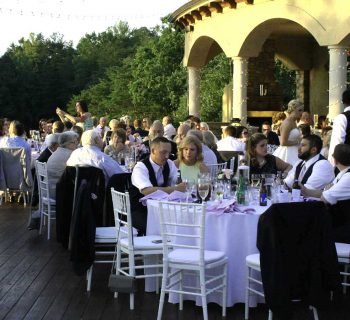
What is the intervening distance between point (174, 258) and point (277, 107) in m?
16.9

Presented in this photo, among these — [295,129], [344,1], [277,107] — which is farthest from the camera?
[277,107]

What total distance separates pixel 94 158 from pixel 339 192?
297 centimetres

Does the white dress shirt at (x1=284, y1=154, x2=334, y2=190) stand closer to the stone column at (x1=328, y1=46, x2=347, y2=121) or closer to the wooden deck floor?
the wooden deck floor

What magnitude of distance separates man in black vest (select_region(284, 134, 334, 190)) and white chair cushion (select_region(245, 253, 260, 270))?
54.1 inches

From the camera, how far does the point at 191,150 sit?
6684 mm

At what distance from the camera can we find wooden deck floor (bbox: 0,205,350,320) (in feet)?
17.1

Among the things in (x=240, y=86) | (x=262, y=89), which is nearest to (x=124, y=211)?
(x=240, y=86)

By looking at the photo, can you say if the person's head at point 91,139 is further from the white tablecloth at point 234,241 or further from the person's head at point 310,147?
the white tablecloth at point 234,241

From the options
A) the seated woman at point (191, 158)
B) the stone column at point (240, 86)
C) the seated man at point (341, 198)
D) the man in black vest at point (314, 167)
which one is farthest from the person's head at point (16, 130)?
the stone column at point (240, 86)

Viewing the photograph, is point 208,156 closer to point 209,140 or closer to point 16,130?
point 209,140

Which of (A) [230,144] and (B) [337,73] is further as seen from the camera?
(B) [337,73]

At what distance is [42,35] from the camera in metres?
62.6

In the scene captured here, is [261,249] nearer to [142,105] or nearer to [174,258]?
[174,258]

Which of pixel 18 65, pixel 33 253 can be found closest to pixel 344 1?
pixel 33 253
